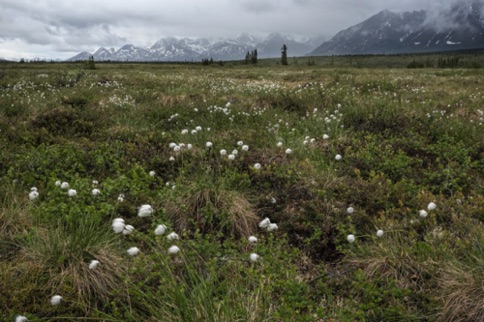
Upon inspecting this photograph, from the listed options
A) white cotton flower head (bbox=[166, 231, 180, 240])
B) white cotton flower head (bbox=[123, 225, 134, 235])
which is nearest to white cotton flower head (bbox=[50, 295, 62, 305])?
white cotton flower head (bbox=[123, 225, 134, 235])

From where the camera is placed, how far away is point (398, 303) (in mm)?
2941

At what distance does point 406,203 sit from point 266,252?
2.46m

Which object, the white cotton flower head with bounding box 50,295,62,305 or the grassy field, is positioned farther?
the grassy field

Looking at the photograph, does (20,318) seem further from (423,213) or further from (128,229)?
(423,213)

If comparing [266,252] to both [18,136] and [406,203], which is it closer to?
[406,203]

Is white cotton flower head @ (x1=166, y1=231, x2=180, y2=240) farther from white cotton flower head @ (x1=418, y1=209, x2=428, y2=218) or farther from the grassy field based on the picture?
white cotton flower head @ (x1=418, y1=209, x2=428, y2=218)

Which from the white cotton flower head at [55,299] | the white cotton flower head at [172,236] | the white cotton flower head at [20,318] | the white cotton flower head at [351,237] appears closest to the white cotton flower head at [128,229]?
the white cotton flower head at [172,236]

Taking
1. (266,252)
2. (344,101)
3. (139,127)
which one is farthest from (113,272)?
(344,101)

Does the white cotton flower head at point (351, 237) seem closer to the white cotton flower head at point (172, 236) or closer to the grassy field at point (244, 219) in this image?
the grassy field at point (244, 219)

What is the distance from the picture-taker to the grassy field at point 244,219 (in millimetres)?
2947

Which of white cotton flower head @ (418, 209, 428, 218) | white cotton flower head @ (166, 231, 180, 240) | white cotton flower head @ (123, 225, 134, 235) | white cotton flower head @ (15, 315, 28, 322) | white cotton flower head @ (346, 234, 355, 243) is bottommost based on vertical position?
white cotton flower head @ (346, 234, 355, 243)

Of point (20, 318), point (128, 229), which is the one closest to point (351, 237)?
point (128, 229)

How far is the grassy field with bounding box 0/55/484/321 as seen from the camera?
9.67 ft

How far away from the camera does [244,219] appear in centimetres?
453
